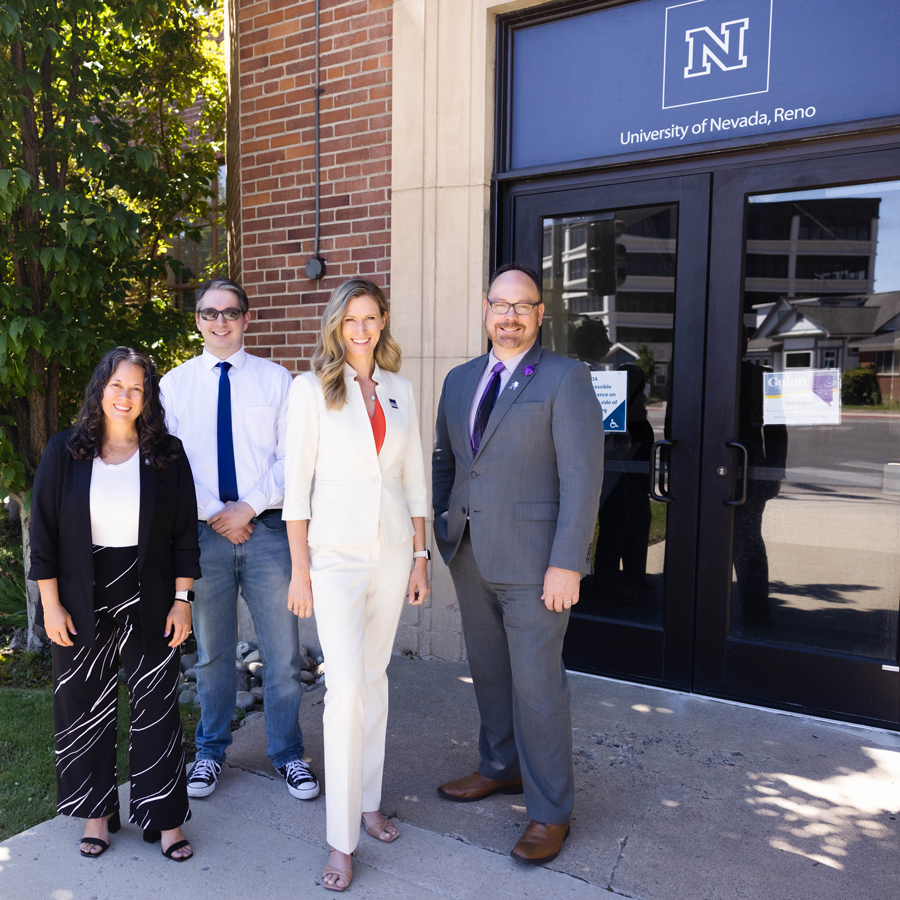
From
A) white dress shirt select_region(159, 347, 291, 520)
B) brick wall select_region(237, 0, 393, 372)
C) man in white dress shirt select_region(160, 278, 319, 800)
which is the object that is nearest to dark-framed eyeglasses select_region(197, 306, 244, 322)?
man in white dress shirt select_region(160, 278, 319, 800)

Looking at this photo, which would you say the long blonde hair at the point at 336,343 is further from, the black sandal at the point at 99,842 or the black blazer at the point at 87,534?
the black sandal at the point at 99,842

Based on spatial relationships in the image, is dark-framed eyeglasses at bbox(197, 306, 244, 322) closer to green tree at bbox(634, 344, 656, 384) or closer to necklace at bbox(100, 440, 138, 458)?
necklace at bbox(100, 440, 138, 458)

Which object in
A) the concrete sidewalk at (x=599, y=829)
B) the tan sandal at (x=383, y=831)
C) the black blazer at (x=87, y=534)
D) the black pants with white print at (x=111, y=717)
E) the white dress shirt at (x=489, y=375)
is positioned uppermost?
the white dress shirt at (x=489, y=375)

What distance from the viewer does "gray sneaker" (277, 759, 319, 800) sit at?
324cm

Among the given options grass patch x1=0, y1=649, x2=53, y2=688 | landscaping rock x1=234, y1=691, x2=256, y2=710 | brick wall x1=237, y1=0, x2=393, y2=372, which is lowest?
grass patch x1=0, y1=649, x2=53, y2=688

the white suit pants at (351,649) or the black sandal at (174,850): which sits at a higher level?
the white suit pants at (351,649)

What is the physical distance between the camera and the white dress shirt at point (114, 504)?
275cm

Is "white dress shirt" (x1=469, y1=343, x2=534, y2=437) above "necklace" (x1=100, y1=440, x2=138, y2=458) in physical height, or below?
above

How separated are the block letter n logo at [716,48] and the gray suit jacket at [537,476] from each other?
214 centimetres

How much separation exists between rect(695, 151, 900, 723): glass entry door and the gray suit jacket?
1.60 m

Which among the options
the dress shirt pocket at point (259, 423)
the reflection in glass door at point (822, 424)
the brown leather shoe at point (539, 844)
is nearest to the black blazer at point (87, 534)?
the dress shirt pocket at point (259, 423)

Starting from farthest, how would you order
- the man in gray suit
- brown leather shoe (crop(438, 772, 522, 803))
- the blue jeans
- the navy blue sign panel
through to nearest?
the navy blue sign panel, the blue jeans, brown leather shoe (crop(438, 772, 522, 803)), the man in gray suit

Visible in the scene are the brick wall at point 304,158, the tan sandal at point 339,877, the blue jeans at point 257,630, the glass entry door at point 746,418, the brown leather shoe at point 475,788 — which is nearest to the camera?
the tan sandal at point 339,877

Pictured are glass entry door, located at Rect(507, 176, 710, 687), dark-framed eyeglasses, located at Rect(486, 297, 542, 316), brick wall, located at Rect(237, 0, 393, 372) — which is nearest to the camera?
dark-framed eyeglasses, located at Rect(486, 297, 542, 316)
